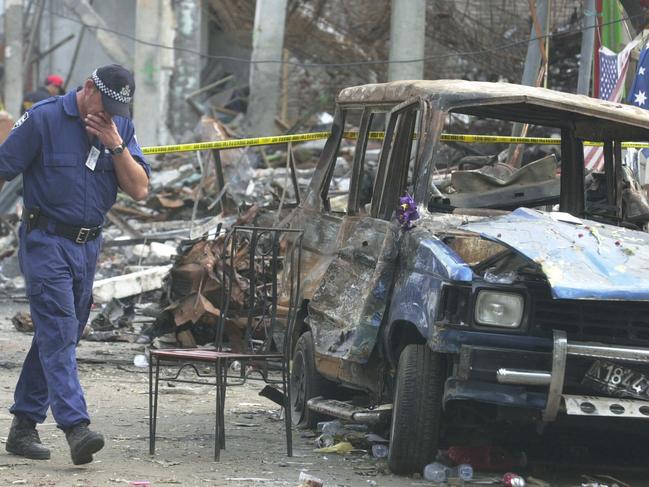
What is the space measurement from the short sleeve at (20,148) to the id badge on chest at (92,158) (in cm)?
24

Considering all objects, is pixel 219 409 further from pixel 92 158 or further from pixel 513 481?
pixel 513 481

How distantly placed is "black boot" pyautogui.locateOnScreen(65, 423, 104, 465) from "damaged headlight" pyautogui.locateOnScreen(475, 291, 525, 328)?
5.94 ft

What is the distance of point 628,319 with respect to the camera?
5559 mm

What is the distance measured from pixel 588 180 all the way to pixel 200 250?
13.9ft

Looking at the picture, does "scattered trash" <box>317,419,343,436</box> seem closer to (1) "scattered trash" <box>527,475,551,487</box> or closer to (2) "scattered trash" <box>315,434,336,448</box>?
(2) "scattered trash" <box>315,434,336,448</box>

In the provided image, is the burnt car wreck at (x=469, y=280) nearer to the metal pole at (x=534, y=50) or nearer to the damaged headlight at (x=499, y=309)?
the damaged headlight at (x=499, y=309)

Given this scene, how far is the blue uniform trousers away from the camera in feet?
19.3

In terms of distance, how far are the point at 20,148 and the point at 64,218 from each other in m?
0.39

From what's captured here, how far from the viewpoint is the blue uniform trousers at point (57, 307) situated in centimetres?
589

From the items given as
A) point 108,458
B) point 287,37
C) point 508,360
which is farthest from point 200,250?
point 287,37

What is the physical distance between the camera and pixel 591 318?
556cm

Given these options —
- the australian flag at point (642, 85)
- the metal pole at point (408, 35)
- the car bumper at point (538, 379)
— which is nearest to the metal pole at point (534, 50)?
the australian flag at point (642, 85)

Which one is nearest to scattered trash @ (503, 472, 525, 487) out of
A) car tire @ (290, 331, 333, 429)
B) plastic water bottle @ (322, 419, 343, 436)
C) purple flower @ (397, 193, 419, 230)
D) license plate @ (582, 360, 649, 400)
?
license plate @ (582, 360, 649, 400)

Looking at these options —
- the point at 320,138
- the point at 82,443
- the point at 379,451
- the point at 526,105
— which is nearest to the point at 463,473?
the point at 379,451
